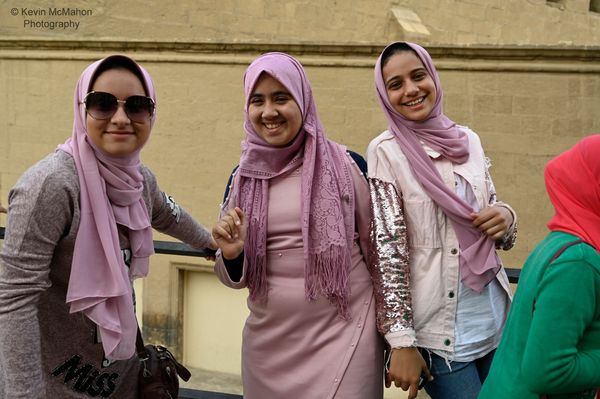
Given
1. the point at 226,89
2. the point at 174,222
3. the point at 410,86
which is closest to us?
the point at 410,86

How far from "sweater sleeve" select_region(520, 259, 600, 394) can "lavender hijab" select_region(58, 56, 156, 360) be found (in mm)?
1180

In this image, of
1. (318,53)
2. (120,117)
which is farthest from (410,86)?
(318,53)

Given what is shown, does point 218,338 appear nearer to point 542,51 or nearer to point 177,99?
point 177,99

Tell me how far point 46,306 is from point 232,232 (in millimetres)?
614

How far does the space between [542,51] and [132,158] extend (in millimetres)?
5984

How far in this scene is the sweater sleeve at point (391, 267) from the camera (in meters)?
2.14

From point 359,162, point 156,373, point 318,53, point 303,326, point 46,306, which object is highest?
point 318,53

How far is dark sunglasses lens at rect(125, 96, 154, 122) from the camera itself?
2078 millimetres

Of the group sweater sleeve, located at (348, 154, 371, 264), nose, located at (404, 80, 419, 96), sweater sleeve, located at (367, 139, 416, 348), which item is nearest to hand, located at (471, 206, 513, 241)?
sweater sleeve, located at (367, 139, 416, 348)

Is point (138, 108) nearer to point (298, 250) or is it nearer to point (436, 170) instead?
point (298, 250)

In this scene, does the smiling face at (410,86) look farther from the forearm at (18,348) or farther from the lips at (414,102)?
the forearm at (18,348)

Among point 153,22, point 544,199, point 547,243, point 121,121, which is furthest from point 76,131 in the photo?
point 153,22

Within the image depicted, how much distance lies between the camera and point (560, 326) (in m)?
1.68

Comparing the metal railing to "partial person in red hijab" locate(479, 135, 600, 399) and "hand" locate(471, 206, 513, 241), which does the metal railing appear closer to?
"hand" locate(471, 206, 513, 241)
